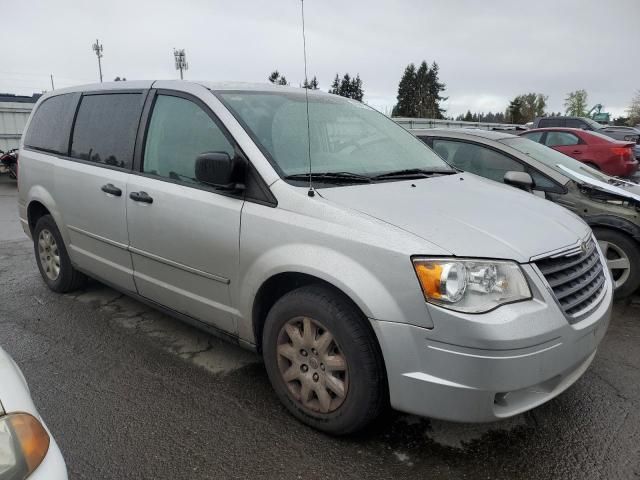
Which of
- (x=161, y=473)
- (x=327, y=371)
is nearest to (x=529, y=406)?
(x=327, y=371)

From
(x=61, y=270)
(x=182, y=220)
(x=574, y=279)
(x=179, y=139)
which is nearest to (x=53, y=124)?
(x=61, y=270)

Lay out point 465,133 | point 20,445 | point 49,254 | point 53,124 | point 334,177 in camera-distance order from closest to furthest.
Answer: point 20,445 → point 334,177 → point 53,124 → point 49,254 → point 465,133

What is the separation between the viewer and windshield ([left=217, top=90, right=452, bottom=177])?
2854 mm

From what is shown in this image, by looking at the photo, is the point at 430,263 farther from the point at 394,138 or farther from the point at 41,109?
the point at 41,109

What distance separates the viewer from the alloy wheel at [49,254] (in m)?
4.49

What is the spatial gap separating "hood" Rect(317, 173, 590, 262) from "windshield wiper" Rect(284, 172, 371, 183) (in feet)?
0.26

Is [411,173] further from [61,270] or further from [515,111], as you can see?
[515,111]

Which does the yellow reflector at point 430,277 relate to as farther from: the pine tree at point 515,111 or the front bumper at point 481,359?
the pine tree at point 515,111

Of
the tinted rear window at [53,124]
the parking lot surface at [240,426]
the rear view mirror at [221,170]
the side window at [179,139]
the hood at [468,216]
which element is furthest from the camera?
the tinted rear window at [53,124]

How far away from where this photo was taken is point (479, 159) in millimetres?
5383

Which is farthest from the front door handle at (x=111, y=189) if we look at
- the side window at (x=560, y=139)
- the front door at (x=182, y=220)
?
the side window at (x=560, y=139)

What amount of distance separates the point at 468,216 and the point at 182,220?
1.64 m

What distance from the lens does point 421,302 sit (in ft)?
6.86

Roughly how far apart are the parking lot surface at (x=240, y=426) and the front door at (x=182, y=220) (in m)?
0.42
